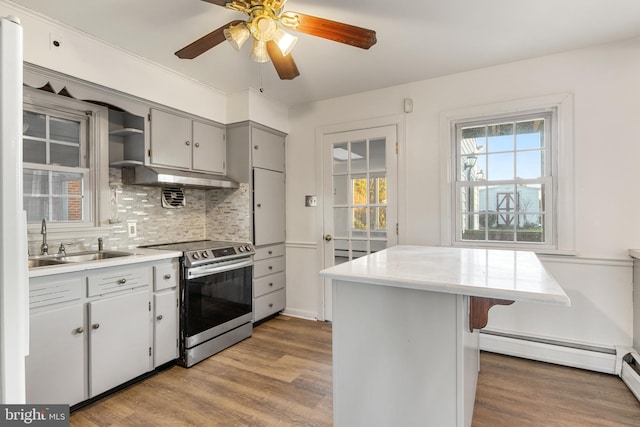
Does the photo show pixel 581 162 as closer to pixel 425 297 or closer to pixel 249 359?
pixel 425 297

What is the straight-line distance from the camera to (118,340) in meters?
2.13

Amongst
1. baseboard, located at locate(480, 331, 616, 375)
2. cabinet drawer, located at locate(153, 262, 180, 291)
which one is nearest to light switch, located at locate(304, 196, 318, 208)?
cabinet drawer, located at locate(153, 262, 180, 291)

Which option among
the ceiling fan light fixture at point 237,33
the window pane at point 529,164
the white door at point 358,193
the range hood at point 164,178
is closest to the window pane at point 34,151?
the range hood at point 164,178

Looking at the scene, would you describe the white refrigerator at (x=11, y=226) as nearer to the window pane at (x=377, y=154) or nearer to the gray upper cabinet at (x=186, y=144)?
the gray upper cabinet at (x=186, y=144)

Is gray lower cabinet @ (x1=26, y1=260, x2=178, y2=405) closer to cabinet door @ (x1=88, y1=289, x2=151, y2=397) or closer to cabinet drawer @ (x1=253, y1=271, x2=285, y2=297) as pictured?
cabinet door @ (x1=88, y1=289, x2=151, y2=397)

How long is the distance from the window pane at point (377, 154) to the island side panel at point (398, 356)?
2023 mm

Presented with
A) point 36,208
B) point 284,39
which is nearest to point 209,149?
point 36,208

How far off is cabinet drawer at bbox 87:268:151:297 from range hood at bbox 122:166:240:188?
75cm

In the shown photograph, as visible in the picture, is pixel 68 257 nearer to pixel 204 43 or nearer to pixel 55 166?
pixel 55 166

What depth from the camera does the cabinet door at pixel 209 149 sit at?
10.3 feet

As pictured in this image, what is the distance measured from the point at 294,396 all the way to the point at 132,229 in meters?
1.98

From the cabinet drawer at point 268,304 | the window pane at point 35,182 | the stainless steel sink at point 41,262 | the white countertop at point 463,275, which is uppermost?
the window pane at point 35,182

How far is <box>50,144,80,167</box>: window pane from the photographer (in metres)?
2.40

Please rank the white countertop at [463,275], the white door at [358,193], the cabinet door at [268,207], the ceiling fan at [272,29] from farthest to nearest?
the cabinet door at [268,207] < the white door at [358,193] < the ceiling fan at [272,29] < the white countertop at [463,275]
